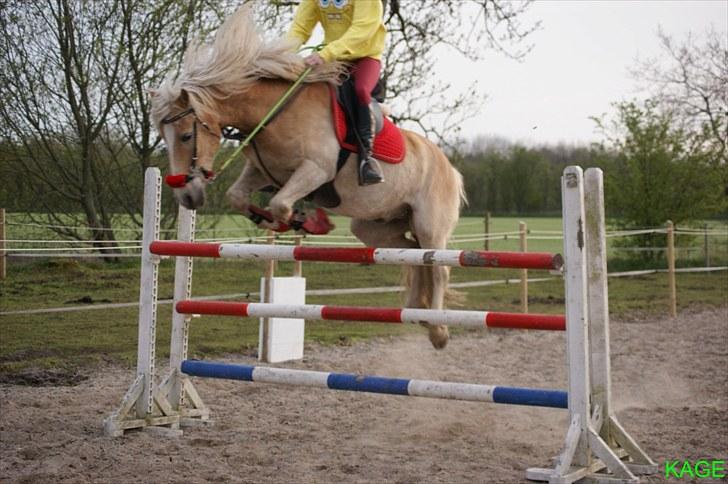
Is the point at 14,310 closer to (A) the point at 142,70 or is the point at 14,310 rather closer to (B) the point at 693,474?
(A) the point at 142,70

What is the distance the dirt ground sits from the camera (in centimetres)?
422

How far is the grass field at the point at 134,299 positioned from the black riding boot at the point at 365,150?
12.3 ft

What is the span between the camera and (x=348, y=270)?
55.2 feet

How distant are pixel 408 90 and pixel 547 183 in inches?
477

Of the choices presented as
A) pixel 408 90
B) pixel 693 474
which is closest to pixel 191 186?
pixel 693 474

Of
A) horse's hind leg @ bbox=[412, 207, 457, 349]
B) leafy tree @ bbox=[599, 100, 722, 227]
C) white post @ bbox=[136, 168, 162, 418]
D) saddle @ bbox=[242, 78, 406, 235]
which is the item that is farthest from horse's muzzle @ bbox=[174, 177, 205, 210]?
leafy tree @ bbox=[599, 100, 722, 227]

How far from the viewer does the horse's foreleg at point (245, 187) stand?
4430mm

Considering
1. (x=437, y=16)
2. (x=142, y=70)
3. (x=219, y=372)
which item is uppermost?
(x=437, y=16)

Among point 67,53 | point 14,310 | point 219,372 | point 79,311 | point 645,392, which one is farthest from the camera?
point 67,53

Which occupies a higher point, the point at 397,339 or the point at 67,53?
the point at 67,53

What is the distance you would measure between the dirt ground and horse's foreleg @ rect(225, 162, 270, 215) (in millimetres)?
1346

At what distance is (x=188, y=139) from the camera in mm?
4156

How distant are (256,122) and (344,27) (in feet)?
2.75

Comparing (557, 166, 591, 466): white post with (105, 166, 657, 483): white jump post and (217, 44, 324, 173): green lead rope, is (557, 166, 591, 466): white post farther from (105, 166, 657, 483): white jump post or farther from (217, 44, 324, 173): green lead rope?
(217, 44, 324, 173): green lead rope
